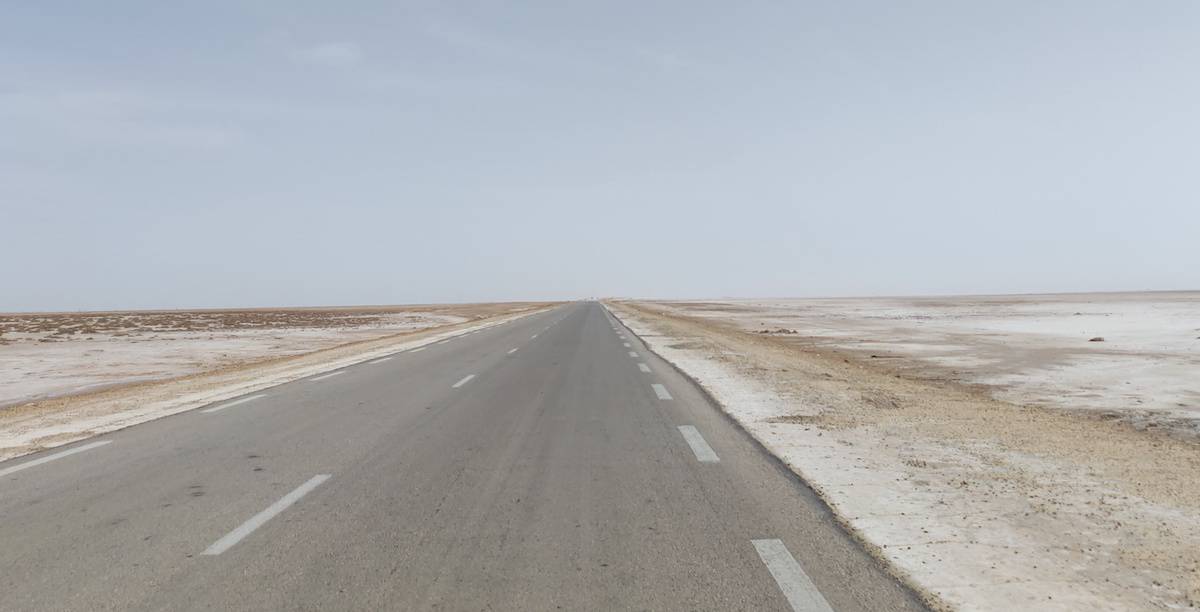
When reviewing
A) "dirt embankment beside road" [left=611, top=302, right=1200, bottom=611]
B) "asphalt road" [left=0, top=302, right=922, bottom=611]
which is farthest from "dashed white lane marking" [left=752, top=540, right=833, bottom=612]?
"dirt embankment beside road" [left=611, top=302, right=1200, bottom=611]

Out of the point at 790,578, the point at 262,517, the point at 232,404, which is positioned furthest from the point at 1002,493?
the point at 232,404

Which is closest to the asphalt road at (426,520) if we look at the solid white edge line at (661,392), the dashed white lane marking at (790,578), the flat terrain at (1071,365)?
the dashed white lane marking at (790,578)

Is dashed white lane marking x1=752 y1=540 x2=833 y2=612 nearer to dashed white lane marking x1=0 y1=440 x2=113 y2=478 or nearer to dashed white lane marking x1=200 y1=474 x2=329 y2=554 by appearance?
dashed white lane marking x1=200 y1=474 x2=329 y2=554

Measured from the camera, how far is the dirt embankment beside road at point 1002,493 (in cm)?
394

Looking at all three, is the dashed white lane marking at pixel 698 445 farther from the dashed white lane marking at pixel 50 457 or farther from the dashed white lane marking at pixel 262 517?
the dashed white lane marking at pixel 50 457

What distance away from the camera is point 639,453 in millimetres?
7383

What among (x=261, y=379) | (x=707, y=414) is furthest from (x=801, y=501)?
(x=261, y=379)

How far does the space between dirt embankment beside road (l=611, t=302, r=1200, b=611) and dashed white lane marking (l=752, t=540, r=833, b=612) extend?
612 millimetres

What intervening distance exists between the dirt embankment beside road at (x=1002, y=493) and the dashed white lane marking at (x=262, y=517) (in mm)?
4215

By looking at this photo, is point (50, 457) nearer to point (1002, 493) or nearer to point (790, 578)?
point (790, 578)

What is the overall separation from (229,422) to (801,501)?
314 inches

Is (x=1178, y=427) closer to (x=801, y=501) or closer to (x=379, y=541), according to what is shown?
(x=801, y=501)

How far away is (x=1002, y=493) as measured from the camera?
5711mm

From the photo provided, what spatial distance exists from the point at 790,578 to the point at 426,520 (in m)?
2.62
